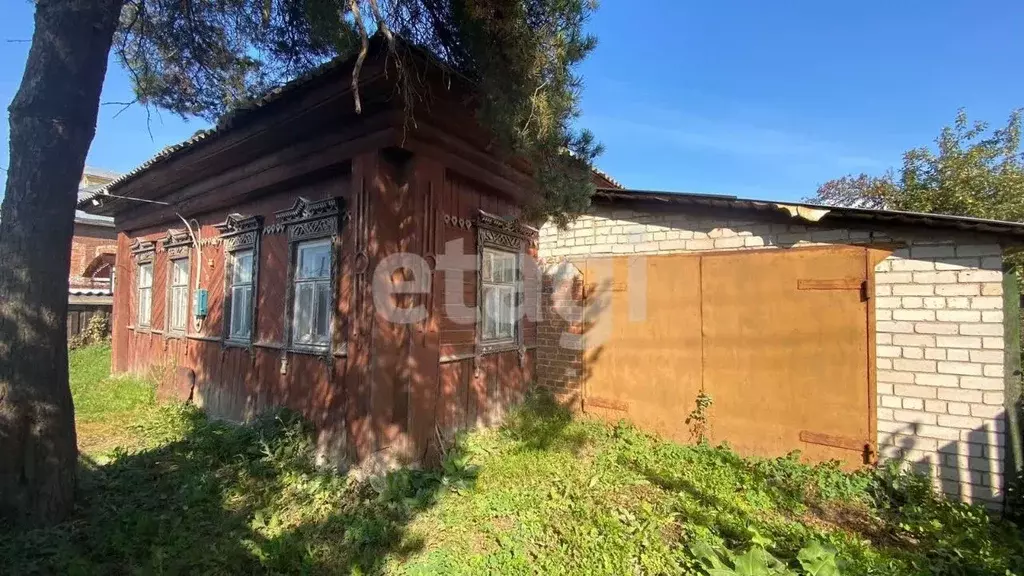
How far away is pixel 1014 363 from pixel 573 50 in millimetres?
4758

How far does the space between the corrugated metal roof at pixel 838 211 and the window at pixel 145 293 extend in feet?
27.0

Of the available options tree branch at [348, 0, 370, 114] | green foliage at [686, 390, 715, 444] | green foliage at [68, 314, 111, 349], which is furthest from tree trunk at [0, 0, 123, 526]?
green foliage at [68, 314, 111, 349]

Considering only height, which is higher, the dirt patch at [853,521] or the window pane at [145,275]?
the window pane at [145,275]

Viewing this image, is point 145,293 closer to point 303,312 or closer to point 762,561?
point 303,312

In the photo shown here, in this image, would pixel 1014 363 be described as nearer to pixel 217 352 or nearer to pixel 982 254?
pixel 982 254

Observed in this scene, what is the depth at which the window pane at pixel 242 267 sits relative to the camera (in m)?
5.94

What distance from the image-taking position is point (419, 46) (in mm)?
3633

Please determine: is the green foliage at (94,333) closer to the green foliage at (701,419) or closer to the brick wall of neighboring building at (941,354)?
the green foliage at (701,419)

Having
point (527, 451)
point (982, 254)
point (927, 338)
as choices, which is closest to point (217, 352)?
point (527, 451)

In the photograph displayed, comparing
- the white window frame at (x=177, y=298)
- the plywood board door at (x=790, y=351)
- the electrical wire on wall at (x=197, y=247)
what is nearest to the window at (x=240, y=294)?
the electrical wire on wall at (x=197, y=247)

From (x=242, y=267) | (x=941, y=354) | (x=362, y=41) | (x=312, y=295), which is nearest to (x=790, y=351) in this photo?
(x=941, y=354)

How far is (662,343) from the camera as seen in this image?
537 cm

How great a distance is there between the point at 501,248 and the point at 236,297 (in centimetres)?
374

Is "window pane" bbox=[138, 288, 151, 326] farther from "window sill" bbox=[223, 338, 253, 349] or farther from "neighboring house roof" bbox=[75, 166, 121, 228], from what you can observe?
"neighboring house roof" bbox=[75, 166, 121, 228]
